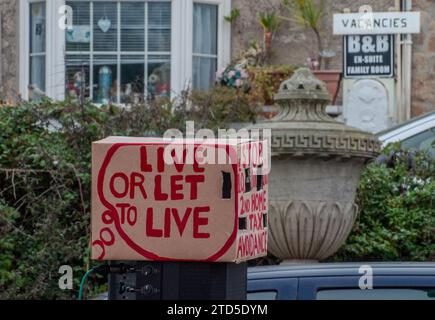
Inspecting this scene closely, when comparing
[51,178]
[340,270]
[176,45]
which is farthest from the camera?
[176,45]

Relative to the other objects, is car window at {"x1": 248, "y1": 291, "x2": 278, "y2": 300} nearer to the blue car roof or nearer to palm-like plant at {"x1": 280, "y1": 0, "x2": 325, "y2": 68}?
the blue car roof

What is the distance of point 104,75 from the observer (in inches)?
614

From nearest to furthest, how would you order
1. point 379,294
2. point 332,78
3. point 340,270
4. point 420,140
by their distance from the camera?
point 379,294
point 340,270
point 420,140
point 332,78

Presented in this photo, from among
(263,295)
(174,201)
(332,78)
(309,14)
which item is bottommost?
(263,295)

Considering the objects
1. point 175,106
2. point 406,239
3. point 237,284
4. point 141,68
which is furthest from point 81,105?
point 237,284

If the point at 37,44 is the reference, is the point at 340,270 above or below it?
below

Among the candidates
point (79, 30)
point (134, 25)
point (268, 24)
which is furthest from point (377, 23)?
point (79, 30)

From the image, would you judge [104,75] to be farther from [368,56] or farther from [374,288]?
[374,288]

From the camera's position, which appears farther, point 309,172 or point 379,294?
point 309,172

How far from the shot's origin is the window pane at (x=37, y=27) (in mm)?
15906

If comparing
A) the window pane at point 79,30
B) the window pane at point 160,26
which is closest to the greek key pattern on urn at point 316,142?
the window pane at point 160,26

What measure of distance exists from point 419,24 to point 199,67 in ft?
8.99

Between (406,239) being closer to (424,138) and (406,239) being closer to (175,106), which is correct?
(424,138)

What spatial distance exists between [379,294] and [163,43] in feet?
32.4
